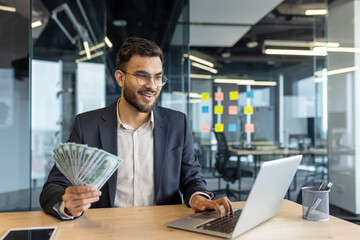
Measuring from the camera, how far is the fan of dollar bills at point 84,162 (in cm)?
93

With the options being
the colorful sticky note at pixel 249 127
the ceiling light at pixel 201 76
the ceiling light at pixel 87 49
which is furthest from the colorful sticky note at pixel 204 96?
the ceiling light at pixel 87 49

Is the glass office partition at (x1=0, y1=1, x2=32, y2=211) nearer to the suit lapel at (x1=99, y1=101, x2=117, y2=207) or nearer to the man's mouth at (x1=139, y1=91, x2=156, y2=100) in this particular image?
the suit lapel at (x1=99, y1=101, x2=117, y2=207)

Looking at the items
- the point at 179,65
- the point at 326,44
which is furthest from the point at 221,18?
the point at 326,44

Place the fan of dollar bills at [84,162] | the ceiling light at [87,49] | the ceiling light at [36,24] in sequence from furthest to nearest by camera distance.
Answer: the ceiling light at [87,49], the ceiling light at [36,24], the fan of dollar bills at [84,162]

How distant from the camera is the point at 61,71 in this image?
423 cm

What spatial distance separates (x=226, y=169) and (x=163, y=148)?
3.30 meters

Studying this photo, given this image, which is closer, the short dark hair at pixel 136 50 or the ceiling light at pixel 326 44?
the short dark hair at pixel 136 50

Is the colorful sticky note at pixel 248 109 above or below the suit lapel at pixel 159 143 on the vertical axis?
above

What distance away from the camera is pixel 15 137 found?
10.2ft

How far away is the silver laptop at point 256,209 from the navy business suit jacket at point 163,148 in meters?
0.37

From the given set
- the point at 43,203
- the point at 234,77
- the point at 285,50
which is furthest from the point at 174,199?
the point at 285,50

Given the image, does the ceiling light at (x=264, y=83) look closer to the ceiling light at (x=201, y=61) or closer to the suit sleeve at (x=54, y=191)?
the ceiling light at (x=201, y=61)

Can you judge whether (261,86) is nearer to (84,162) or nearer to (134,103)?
(134,103)

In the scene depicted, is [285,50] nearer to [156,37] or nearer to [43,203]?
[156,37]
